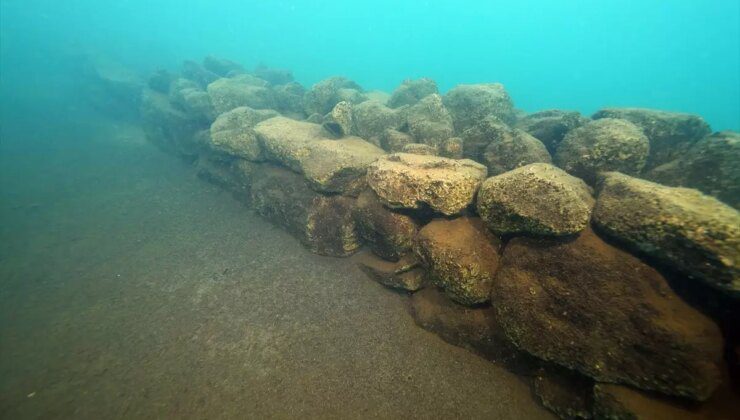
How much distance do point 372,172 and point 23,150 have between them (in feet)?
60.6

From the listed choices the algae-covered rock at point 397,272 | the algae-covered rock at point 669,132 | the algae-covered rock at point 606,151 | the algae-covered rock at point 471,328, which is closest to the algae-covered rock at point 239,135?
the algae-covered rock at point 397,272

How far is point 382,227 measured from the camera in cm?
632

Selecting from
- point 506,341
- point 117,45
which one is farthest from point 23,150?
point 117,45

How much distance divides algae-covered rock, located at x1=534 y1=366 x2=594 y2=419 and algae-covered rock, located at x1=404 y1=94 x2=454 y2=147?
5.31 metres

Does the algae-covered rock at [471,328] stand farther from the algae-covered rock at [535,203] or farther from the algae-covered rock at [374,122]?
the algae-covered rock at [374,122]

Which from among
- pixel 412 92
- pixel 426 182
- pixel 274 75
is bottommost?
pixel 426 182

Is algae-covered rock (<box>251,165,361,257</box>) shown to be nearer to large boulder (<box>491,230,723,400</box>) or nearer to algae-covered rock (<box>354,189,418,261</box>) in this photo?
algae-covered rock (<box>354,189,418,261</box>)

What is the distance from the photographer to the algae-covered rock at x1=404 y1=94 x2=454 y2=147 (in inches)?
308

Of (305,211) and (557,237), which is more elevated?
(557,237)

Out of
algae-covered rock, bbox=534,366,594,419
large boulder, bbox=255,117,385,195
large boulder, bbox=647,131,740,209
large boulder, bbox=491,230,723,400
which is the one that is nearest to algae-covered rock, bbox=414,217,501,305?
A: large boulder, bbox=491,230,723,400

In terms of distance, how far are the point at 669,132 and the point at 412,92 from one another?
8375mm

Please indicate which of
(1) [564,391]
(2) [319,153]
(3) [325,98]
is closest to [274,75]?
(3) [325,98]

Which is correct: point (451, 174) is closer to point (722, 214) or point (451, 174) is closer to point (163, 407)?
point (722, 214)

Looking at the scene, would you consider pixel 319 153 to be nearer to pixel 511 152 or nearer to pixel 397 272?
pixel 397 272
